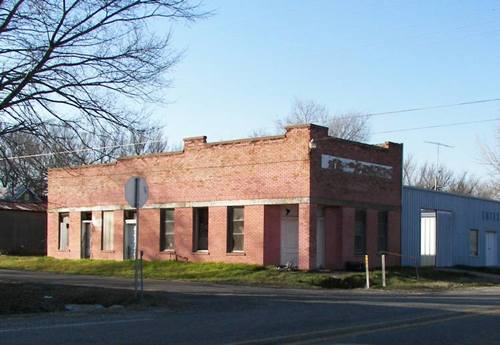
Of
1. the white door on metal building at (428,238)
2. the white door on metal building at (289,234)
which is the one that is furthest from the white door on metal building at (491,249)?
the white door on metal building at (289,234)

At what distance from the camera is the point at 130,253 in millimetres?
36250

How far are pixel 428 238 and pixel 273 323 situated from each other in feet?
87.3

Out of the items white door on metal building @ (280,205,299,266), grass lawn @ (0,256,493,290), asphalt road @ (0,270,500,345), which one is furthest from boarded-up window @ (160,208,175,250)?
asphalt road @ (0,270,500,345)

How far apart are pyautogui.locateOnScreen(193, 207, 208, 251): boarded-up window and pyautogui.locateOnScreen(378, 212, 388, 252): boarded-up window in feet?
27.5

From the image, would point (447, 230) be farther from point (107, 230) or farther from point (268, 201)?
point (107, 230)

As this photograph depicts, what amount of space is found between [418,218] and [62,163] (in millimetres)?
21348

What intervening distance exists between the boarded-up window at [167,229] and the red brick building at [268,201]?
0.16ft

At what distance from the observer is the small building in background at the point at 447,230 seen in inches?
1383

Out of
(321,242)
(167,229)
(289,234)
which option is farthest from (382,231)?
(167,229)

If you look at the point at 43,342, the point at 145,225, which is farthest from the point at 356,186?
the point at 43,342

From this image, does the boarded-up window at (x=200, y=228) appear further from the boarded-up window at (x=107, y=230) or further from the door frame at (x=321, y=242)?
the boarded-up window at (x=107, y=230)

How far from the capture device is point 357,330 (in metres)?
12.2

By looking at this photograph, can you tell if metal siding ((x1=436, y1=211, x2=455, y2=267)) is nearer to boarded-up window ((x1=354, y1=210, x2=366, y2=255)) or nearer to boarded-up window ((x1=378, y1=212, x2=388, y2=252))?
boarded-up window ((x1=378, y1=212, x2=388, y2=252))

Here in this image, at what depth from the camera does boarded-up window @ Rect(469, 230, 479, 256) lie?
40.4 m
